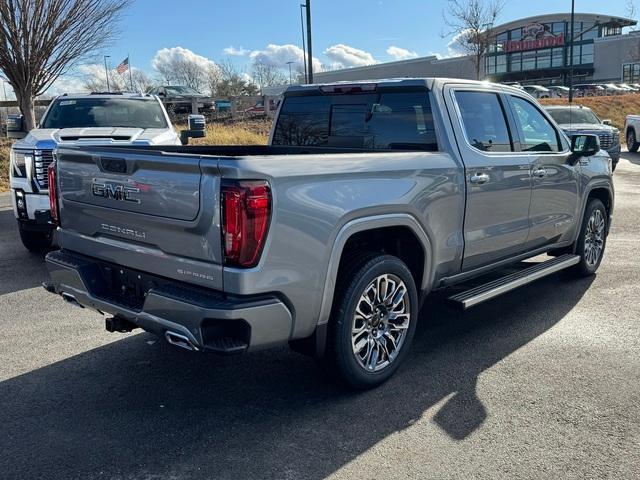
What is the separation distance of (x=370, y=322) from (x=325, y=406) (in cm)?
59

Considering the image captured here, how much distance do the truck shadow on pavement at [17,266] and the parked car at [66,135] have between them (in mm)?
279

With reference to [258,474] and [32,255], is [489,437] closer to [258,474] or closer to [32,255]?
[258,474]

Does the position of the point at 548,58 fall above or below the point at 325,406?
above

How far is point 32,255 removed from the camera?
25.6 ft

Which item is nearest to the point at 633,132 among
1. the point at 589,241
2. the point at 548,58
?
the point at 589,241

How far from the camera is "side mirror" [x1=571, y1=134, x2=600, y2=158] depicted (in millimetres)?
5699

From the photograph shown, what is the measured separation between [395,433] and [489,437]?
1.67 feet

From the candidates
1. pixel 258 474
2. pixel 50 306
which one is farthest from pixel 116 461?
pixel 50 306

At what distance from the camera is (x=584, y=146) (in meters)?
5.70

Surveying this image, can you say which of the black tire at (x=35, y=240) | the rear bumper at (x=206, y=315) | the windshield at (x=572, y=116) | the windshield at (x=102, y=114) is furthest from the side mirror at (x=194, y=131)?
the windshield at (x=572, y=116)

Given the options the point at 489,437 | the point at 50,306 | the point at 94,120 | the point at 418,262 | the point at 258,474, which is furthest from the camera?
the point at 94,120

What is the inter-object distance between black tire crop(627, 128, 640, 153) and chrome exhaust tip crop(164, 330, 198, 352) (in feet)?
74.4

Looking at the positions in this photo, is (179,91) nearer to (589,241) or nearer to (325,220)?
(589,241)

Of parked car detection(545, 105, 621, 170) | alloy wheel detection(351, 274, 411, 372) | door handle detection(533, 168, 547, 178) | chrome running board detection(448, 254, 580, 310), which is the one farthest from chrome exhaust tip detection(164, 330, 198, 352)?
parked car detection(545, 105, 621, 170)
